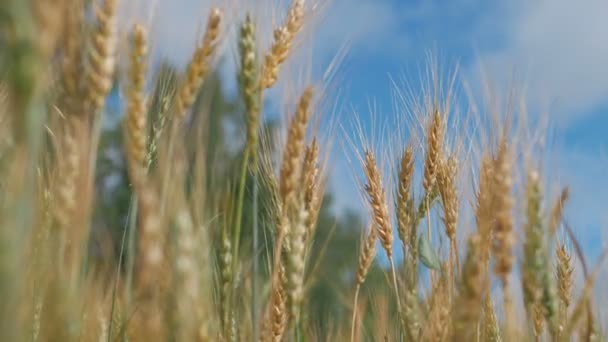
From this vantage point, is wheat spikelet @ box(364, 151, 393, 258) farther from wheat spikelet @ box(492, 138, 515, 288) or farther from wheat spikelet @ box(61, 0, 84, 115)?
wheat spikelet @ box(61, 0, 84, 115)

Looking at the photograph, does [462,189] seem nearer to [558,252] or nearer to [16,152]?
[558,252]

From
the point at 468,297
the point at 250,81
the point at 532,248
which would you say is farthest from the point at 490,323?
the point at 250,81

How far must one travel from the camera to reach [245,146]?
180 cm

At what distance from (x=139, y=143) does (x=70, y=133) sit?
0.14 m

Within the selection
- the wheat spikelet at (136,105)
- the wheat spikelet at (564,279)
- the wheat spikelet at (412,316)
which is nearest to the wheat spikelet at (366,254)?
the wheat spikelet at (564,279)

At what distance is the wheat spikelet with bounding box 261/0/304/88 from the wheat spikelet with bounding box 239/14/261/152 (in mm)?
103

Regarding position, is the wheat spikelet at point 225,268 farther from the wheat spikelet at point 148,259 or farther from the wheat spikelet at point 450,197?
the wheat spikelet at point 450,197

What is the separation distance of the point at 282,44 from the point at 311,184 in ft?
1.24

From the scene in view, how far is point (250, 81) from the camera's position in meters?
1.85

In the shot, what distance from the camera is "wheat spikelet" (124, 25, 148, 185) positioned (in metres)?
1.45

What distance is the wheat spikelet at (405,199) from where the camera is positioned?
243 cm

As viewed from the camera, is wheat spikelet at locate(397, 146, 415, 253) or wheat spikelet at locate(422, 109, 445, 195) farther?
wheat spikelet at locate(422, 109, 445, 195)

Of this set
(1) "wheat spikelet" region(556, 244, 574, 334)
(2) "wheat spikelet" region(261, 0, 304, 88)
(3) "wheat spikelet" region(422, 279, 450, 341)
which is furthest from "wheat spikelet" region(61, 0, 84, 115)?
(1) "wheat spikelet" region(556, 244, 574, 334)

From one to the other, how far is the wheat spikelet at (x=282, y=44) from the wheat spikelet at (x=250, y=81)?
4.1 inches
